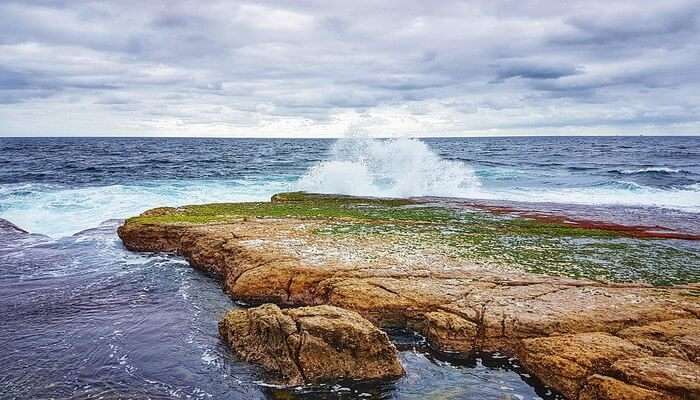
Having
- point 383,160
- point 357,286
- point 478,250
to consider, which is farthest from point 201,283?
point 383,160

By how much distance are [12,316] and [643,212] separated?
25702 millimetres

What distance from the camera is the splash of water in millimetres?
33219

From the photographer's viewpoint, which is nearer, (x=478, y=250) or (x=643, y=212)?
(x=478, y=250)

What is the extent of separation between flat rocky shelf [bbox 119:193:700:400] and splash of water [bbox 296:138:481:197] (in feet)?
44.9

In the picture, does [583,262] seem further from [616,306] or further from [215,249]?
[215,249]

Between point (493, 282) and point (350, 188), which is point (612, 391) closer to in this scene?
point (493, 282)

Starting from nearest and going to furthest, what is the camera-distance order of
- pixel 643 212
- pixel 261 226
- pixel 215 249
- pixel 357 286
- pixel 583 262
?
pixel 357 286 → pixel 583 262 → pixel 215 249 → pixel 261 226 → pixel 643 212

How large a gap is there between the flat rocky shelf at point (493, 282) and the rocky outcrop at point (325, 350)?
1.47m

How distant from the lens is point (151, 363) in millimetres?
9648

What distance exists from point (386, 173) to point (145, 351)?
29.5 m

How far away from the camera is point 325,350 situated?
910 centimetres

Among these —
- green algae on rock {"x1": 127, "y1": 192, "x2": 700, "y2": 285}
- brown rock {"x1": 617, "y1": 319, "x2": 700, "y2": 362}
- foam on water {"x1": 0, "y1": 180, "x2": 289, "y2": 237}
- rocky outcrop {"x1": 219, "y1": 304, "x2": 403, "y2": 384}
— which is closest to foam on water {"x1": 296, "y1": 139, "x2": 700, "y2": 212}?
foam on water {"x1": 0, "y1": 180, "x2": 289, "y2": 237}

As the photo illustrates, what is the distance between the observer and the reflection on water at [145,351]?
8.65m

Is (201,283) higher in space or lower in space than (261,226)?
lower
